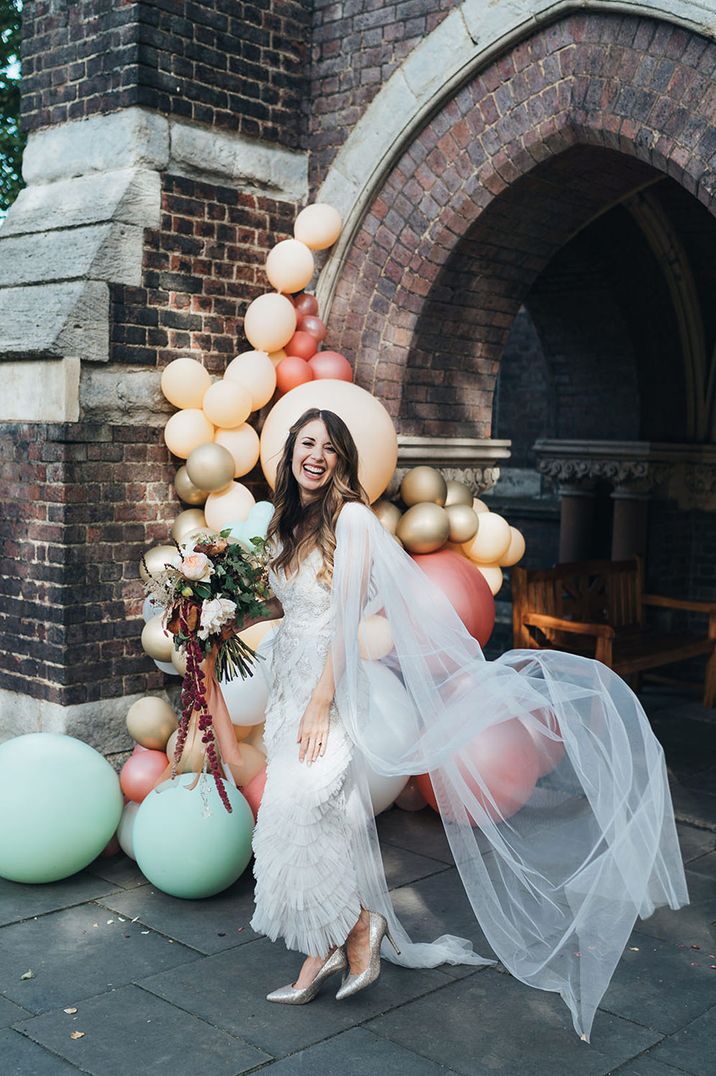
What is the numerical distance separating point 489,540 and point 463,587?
1.63ft

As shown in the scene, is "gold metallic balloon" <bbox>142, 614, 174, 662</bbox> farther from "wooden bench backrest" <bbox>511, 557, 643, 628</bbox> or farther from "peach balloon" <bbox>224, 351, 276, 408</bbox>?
"wooden bench backrest" <bbox>511, 557, 643, 628</bbox>

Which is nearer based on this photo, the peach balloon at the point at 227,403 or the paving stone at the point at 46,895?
the paving stone at the point at 46,895

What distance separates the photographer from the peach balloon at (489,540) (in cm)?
581

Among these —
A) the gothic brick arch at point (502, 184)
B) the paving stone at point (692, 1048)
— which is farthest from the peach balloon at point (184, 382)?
the paving stone at point (692, 1048)

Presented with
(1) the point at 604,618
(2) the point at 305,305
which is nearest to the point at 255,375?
(2) the point at 305,305

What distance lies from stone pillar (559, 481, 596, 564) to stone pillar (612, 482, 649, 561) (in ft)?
1.55

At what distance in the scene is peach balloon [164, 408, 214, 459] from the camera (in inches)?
214

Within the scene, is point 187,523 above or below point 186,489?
below

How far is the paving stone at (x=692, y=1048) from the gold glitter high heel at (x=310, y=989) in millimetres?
978

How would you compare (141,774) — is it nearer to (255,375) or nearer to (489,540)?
(255,375)

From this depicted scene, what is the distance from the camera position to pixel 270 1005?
3.60 metres

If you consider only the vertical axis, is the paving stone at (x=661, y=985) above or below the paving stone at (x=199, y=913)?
above

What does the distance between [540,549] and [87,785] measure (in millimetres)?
7743

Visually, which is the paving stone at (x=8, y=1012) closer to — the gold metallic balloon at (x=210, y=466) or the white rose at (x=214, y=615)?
the white rose at (x=214, y=615)
